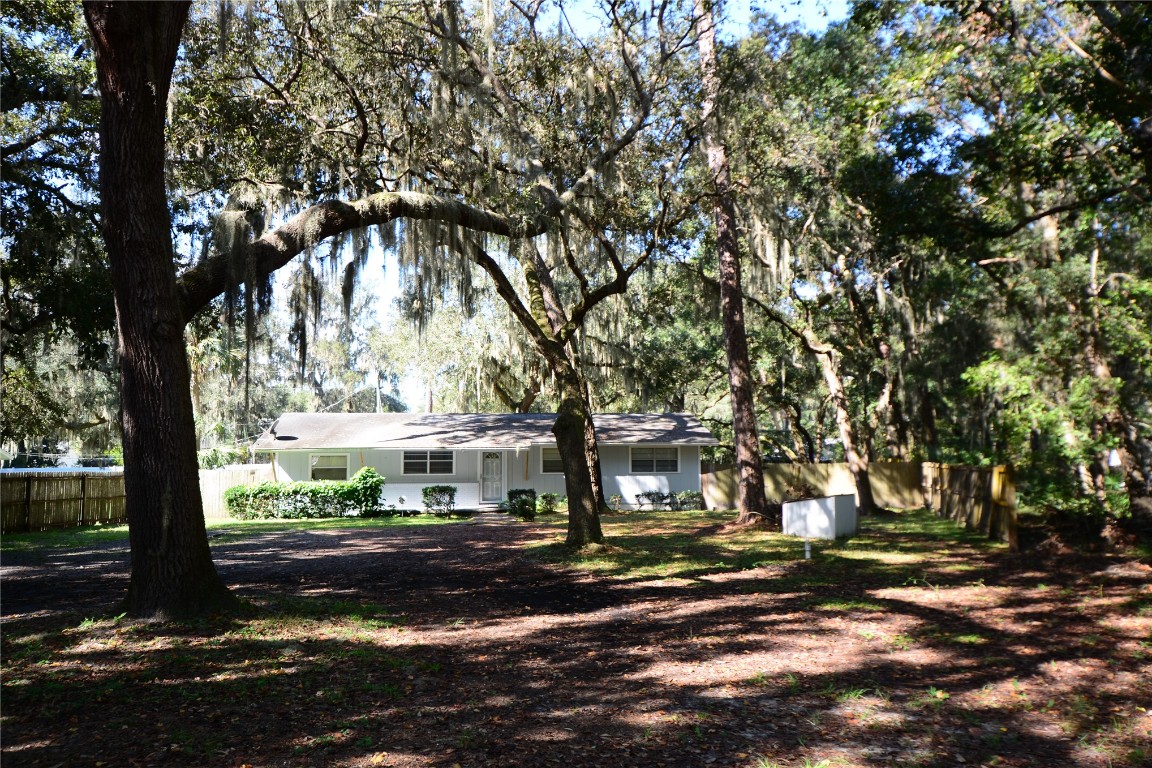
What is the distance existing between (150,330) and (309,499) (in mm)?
17024

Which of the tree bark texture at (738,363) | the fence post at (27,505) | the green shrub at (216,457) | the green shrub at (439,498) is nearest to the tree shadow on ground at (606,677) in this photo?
the tree bark texture at (738,363)

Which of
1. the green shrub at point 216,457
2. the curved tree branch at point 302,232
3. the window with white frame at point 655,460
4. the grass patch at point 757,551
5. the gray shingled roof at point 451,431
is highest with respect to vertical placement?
the curved tree branch at point 302,232

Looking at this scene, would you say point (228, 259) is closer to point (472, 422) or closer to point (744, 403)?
point (744, 403)

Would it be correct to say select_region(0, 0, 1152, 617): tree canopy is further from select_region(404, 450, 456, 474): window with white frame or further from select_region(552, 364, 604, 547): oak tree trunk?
select_region(404, 450, 456, 474): window with white frame

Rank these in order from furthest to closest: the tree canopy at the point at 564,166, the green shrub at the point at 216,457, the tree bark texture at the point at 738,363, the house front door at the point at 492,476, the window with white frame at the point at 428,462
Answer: the green shrub at the point at 216,457, the house front door at the point at 492,476, the window with white frame at the point at 428,462, the tree bark texture at the point at 738,363, the tree canopy at the point at 564,166

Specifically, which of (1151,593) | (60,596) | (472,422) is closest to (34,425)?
(60,596)

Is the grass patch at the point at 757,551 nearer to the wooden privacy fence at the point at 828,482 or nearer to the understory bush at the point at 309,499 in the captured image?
the wooden privacy fence at the point at 828,482

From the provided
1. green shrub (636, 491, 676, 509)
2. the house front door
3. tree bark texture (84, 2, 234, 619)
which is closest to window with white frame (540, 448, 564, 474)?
the house front door

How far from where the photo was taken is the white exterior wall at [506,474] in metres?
25.2

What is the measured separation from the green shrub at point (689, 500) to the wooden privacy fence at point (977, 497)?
6792mm

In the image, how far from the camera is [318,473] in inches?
1006

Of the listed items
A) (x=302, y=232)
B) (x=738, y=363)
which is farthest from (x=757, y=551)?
(x=302, y=232)

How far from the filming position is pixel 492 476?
26.1m

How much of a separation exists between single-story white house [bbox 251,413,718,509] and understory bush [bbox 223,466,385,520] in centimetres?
124
